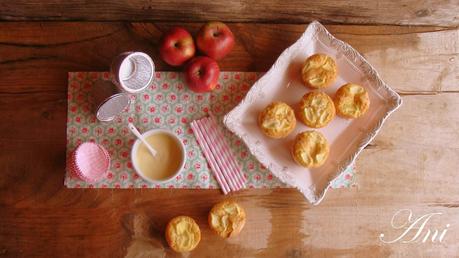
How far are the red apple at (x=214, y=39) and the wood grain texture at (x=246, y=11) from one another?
9 centimetres

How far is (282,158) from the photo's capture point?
143 cm

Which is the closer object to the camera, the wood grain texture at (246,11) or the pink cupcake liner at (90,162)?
the pink cupcake liner at (90,162)

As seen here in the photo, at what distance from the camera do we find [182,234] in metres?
1.39

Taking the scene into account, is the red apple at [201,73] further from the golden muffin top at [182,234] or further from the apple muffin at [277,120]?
the golden muffin top at [182,234]

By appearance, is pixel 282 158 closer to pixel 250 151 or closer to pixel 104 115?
pixel 250 151

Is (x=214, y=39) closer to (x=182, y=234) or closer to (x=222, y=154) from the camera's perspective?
(x=222, y=154)

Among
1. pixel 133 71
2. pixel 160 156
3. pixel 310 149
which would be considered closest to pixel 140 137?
pixel 160 156

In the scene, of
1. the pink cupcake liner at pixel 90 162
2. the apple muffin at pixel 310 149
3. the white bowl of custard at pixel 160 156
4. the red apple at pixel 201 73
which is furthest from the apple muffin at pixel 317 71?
the pink cupcake liner at pixel 90 162

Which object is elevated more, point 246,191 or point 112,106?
point 112,106

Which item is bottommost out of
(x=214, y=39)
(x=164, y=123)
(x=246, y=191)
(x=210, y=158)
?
(x=246, y=191)

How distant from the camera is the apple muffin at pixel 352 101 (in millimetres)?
1402

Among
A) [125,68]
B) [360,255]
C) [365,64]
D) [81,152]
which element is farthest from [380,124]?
[81,152]

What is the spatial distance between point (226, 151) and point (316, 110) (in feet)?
1.03
